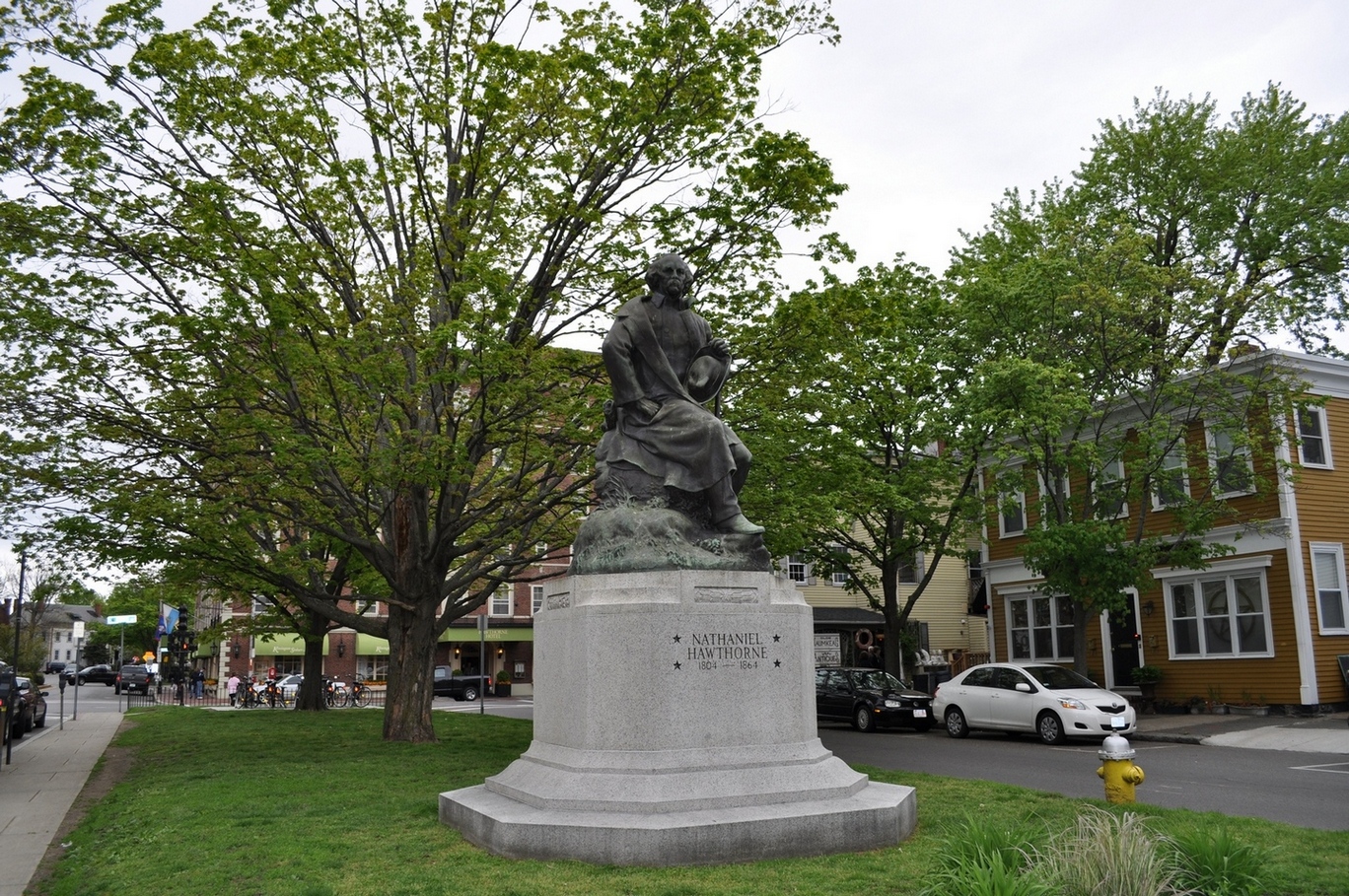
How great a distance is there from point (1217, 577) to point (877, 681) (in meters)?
9.40

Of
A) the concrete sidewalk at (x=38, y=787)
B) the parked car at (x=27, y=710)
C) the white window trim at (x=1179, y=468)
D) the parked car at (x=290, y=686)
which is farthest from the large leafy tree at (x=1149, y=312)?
the parked car at (x=290, y=686)

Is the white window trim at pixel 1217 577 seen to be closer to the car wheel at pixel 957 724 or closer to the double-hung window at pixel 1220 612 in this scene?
the double-hung window at pixel 1220 612

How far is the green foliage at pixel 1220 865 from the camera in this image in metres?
5.84

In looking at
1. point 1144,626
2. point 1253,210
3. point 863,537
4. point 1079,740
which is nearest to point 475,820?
point 1079,740

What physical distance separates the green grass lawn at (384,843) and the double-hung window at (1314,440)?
60.4ft

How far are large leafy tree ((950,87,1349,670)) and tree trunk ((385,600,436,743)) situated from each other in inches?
517

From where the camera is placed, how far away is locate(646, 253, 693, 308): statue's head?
32.1 ft

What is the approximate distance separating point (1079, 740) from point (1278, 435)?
8088 millimetres

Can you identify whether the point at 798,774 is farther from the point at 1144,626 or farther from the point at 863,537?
the point at 863,537

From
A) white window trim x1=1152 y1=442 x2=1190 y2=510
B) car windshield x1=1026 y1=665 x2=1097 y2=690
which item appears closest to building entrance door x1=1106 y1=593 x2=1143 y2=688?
white window trim x1=1152 y1=442 x2=1190 y2=510

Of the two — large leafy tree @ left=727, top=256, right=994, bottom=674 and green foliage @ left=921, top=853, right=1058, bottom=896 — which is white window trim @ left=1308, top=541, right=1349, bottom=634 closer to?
large leafy tree @ left=727, top=256, right=994, bottom=674

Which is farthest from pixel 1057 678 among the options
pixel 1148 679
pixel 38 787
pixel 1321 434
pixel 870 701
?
pixel 38 787

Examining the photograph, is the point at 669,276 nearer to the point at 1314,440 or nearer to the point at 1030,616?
the point at 1314,440

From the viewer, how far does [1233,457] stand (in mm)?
22609
